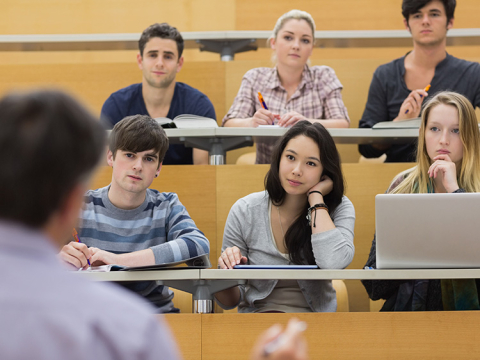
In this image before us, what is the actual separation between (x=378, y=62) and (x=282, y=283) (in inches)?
55.2

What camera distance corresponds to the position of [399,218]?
1.23 metres

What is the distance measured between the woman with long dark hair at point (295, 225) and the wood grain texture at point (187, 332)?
30cm

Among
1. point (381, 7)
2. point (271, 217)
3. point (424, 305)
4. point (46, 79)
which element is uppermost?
point (381, 7)

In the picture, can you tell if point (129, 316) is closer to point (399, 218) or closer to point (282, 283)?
point (399, 218)

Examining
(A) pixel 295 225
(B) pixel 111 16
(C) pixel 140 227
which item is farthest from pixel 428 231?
(B) pixel 111 16

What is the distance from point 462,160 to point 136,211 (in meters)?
0.92

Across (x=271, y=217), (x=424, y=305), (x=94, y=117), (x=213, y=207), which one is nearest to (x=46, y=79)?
(x=213, y=207)

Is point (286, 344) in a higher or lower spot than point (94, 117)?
lower

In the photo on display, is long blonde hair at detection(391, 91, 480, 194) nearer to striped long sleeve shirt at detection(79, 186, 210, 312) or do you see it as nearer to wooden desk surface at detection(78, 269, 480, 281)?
wooden desk surface at detection(78, 269, 480, 281)

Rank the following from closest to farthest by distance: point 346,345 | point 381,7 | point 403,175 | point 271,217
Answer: point 346,345
point 271,217
point 403,175
point 381,7

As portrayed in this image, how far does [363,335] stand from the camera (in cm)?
121

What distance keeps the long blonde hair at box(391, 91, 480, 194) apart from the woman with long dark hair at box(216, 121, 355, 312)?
0.20 meters

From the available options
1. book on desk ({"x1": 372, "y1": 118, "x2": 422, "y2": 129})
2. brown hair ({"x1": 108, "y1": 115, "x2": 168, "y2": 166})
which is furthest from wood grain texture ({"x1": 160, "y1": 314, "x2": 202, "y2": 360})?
book on desk ({"x1": 372, "y1": 118, "x2": 422, "y2": 129})

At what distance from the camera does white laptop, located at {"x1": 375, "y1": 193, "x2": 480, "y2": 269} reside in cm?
121
